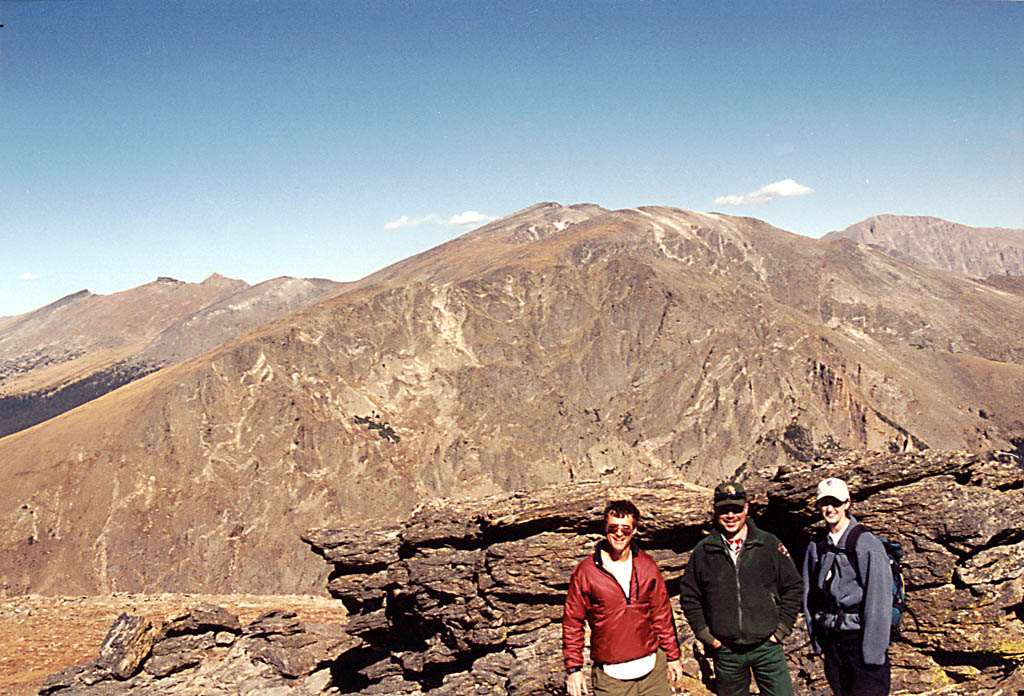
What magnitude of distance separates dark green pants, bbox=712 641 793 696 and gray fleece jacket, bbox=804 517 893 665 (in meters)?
0.59

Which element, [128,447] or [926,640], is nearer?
[926,640]

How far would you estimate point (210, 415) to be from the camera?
78.4 m

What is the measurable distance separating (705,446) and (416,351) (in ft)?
154

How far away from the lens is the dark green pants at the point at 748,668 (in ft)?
20.1

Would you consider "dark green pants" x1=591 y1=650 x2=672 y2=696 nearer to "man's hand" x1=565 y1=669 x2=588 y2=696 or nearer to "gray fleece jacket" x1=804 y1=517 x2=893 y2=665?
"man's hand" x1=565 y1=669 x2=588 y2=696

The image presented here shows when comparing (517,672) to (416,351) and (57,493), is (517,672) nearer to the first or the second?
(57,493)

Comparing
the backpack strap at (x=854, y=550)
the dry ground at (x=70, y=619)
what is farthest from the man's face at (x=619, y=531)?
the dry ground at (x=70, y=619)

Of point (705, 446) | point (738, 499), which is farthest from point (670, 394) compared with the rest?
point (738, 499)

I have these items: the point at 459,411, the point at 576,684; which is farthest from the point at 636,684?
the point at 459,411

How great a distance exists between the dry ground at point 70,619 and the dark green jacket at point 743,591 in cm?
1224

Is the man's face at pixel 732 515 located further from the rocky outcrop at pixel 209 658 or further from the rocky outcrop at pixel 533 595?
the rocky outcrop at pixel 209 658

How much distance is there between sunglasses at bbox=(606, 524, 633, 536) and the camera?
567cm

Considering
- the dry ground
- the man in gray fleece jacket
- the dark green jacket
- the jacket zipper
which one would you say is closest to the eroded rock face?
the dry ground

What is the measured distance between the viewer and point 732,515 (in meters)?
5.89
